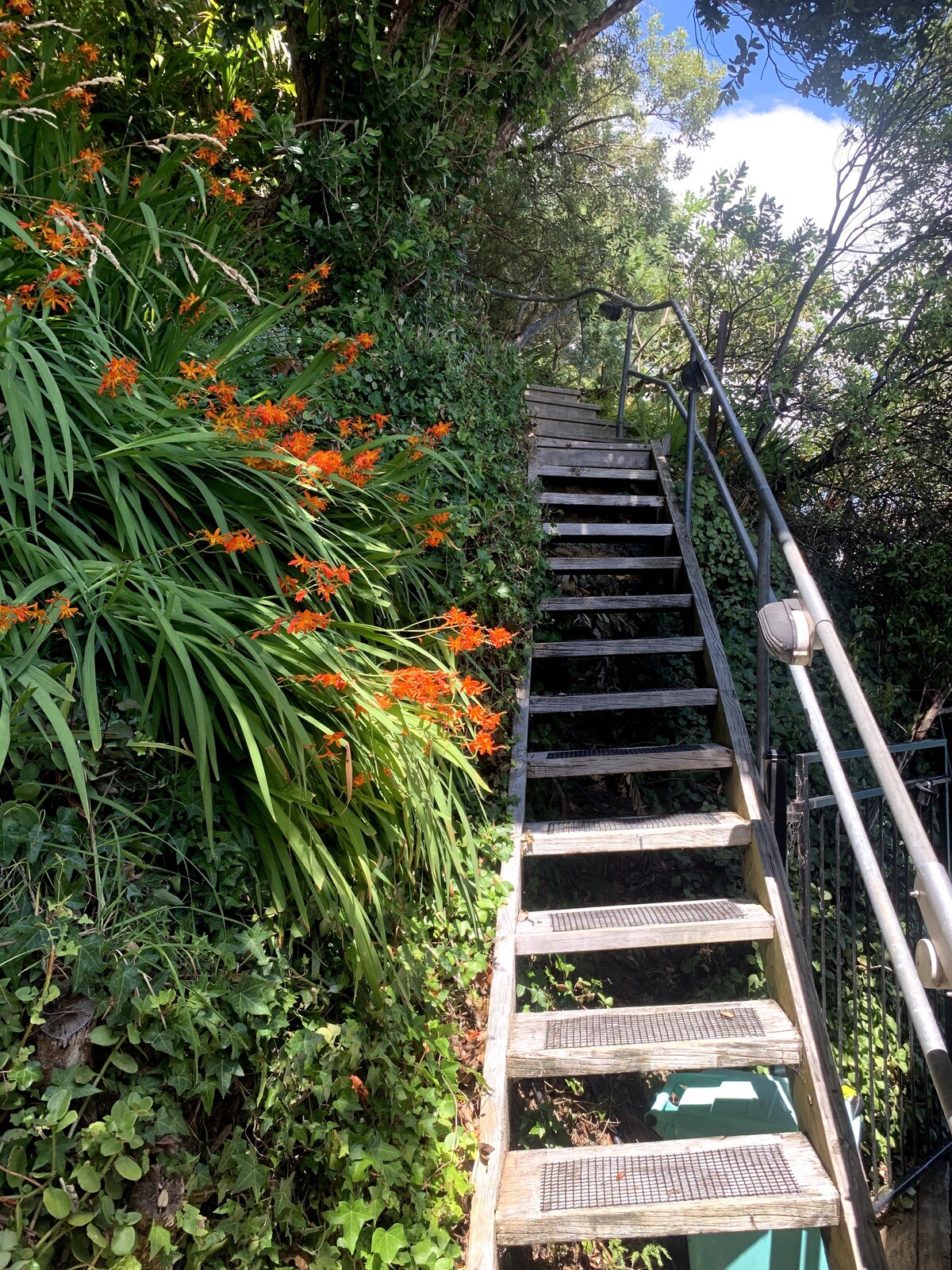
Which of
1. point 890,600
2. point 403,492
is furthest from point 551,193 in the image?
point 403,492

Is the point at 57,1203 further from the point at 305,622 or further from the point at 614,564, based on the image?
the point at 614,564

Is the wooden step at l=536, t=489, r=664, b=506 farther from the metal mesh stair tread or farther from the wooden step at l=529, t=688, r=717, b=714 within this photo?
the metal mesh stair tread

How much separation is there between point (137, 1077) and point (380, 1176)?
50 cm

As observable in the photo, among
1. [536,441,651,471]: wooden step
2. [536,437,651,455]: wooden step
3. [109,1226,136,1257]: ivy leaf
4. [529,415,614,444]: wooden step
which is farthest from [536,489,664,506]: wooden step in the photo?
[109,1226,136,1257]: ivy leaf

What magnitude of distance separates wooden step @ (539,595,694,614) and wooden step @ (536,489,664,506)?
25.3 inches

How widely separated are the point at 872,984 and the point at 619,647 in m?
1.73

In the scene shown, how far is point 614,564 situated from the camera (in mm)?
3633

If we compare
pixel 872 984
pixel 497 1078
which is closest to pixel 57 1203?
pixel 497 1078

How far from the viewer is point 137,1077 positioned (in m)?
1.10

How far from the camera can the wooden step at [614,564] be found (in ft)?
11.5

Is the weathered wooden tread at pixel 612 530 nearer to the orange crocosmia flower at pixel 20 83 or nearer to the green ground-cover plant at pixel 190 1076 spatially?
the orange crocosmia flower at pixel 20 83

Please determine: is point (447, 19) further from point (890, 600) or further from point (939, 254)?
point (890, 600)

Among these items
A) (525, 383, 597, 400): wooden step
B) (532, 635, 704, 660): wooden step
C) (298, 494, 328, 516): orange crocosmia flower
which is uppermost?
(525, 383, 597, 400): wooden step

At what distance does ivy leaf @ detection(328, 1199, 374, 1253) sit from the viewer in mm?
1233
